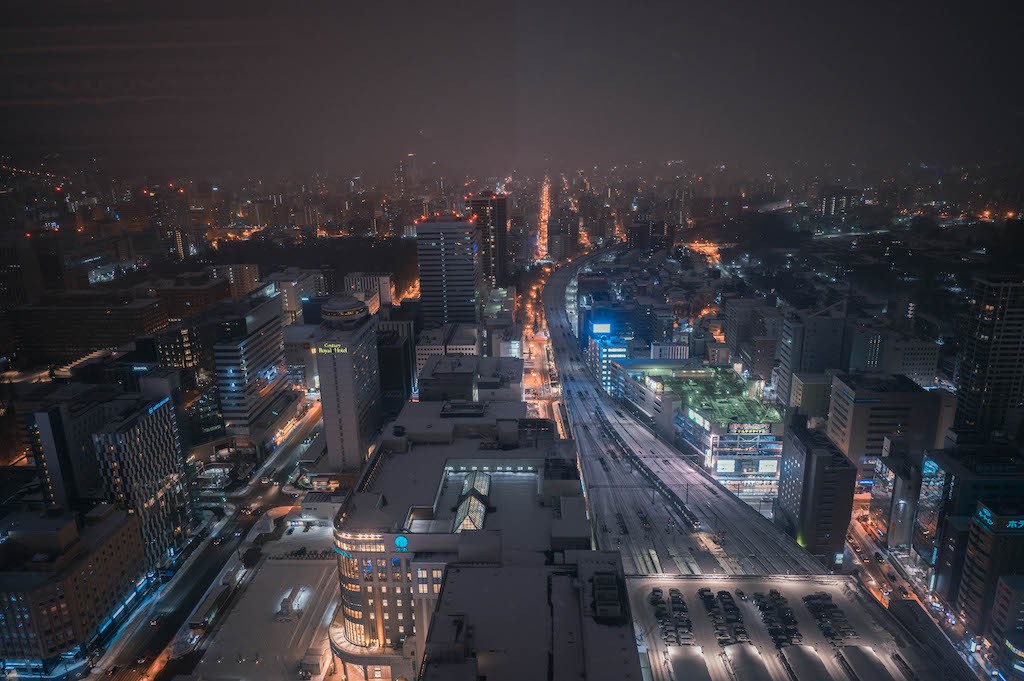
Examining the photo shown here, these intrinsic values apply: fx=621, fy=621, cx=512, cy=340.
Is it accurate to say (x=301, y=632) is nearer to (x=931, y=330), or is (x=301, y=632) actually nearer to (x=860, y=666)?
(x=860, y=666)

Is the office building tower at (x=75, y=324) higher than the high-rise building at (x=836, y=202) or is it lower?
lower

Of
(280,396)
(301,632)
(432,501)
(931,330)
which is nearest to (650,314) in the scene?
(931,330)

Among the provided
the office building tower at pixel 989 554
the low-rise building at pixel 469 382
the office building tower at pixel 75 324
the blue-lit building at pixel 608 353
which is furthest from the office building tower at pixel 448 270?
the office building tower at pixel 989 554

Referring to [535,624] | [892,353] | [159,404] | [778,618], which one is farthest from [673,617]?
[892,353]

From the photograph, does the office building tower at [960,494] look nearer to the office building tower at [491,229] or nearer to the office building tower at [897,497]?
the office building tower at [897,497]

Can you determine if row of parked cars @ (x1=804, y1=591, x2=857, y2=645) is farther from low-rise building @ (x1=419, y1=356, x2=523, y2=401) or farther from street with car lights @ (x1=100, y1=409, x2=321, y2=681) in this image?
street with car lights @ (x1=100, y1=409, x2=321, y2=681)

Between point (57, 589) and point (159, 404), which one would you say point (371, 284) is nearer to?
Result: point (159, 404)

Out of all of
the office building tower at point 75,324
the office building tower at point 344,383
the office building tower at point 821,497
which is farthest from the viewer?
the office building tower at point 75,324
